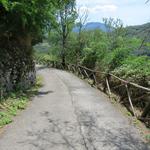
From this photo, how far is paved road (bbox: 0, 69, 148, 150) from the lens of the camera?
7855 mm

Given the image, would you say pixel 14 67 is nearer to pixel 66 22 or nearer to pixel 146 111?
pixel 146 111

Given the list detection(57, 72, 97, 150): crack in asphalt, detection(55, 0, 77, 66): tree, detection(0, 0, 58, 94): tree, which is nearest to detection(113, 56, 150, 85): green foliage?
detection(57, 72, 97, 150): crack in asphalt

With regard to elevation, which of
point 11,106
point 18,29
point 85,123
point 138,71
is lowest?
point 85,123

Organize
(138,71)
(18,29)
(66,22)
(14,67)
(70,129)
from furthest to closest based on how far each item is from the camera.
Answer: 1. (66,22)
2. (18,29)
3. (14,67)
4. (138,71)
5. (70,129)

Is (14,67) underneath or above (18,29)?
underneath

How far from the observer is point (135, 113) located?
38.4 ft

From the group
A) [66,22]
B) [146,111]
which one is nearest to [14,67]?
[146,111]

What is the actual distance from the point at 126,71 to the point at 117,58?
492cm

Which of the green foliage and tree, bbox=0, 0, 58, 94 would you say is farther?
tree, bbox=0, 0, 58, 94

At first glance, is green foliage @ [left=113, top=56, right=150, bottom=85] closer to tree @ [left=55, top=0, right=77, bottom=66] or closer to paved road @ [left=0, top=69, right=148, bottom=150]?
paved road @ [left=0, top=69, right=148, bottom=150]

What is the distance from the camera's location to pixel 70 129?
928 centimetres

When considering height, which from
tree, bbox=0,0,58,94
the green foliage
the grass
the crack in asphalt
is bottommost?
the crack in asphalt

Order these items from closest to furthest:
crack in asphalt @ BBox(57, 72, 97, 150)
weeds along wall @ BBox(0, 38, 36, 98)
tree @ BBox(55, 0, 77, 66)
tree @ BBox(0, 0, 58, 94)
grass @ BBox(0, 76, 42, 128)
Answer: crack in asphalt @ BBox(57, 72, 97, 150) → grass @ BBox(0, 76, 42, 128) → weeds along wall @ BBox(0, 38, 36, 98) → tree @ BBox(0, 0, 58, 94) → tree @ BBox(55, 0, 77, 66)

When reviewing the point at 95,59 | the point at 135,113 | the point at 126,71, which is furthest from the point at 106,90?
the point at 95,59
